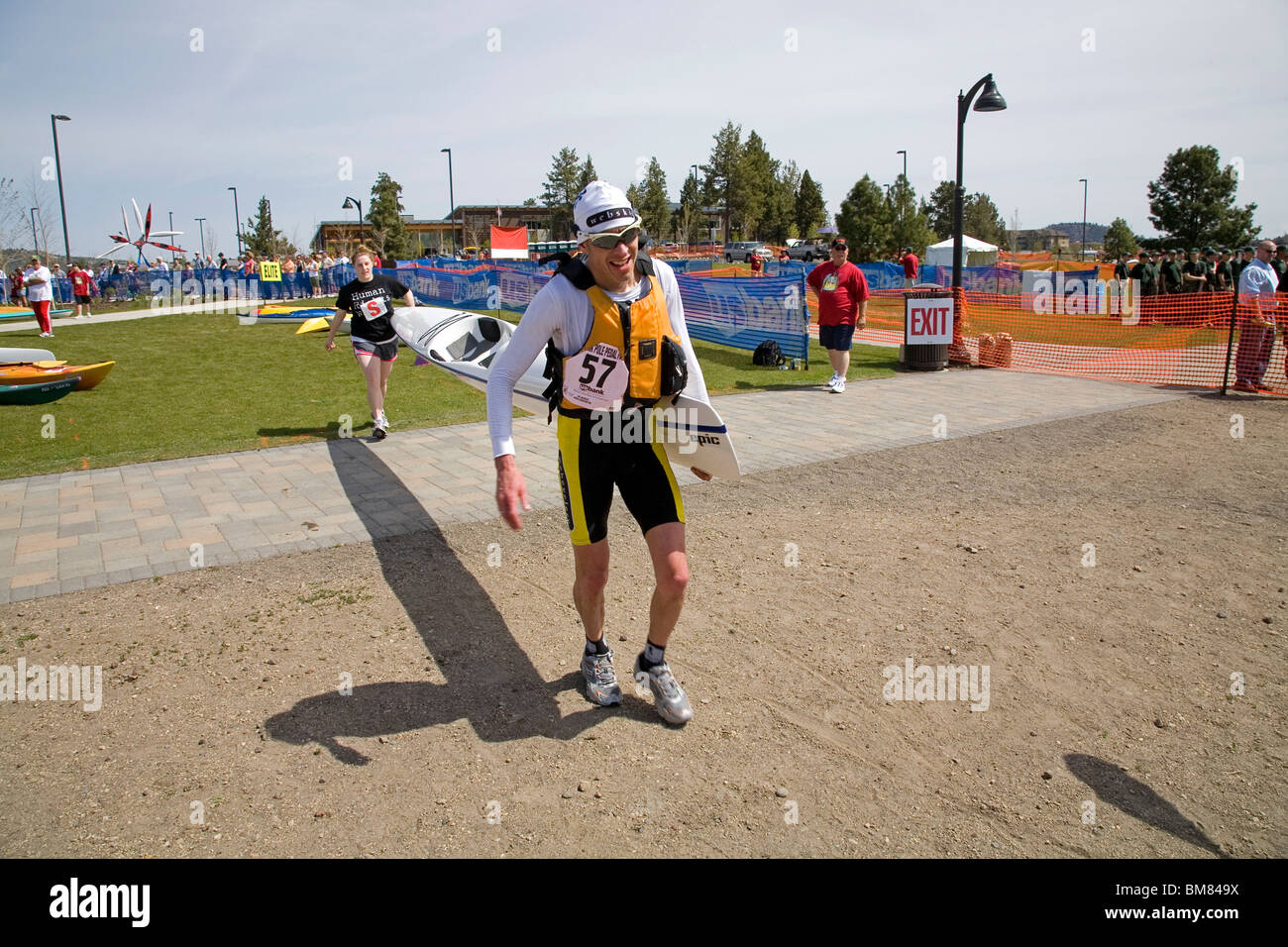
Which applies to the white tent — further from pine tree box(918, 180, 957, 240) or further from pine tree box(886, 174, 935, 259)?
pine tree box(918, 180, 957, 240)

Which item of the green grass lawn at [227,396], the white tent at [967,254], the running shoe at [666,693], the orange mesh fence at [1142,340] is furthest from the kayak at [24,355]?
the white tent at [967,254]

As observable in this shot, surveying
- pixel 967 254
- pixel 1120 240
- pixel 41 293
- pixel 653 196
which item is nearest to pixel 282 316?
pixel 41 293

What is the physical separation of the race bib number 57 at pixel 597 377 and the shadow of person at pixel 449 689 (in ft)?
4.58

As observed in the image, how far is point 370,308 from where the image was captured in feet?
28.5

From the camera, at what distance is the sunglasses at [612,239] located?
3.45 m

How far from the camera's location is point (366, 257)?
29.4ft

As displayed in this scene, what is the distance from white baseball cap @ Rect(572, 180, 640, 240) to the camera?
3.46 m

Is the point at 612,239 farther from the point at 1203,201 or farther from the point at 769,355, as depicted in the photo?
the point at 1203,201

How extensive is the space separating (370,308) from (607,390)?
5943 mm

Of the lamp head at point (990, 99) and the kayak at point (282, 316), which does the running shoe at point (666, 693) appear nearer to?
the lamp head at point (990, 99)

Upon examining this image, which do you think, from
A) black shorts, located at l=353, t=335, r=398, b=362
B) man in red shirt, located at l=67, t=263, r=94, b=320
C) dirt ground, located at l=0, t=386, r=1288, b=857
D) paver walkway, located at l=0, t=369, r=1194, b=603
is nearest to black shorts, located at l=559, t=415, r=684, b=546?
dirt ground, located at l=0, t=386, r=1288, b=857

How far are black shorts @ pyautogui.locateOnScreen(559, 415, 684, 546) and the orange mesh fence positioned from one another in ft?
39.9

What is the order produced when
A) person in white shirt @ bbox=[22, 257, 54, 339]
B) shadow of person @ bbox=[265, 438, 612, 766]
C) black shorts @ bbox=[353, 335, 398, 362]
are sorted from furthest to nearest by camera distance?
person in white shirt @ bbox=[22, 257, 54, 339], black shorts @ bbox=[353, 335, 398, 362], shadow of person @ bbox=[265, 438, 612, 766]
